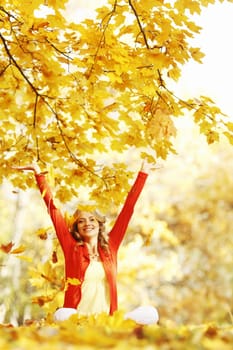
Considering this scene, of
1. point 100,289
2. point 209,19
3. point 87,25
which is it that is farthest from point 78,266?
point 209,19

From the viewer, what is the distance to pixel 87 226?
11.5 ft

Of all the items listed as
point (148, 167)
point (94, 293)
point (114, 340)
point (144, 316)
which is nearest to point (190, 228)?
A: point (148, 167)

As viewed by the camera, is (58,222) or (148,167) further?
(148,167)

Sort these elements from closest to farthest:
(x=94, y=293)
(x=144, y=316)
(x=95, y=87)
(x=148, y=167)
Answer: (x=144, y=316)
(x=94, y=293)
(x=95, y=87)
(x=148, y=167)

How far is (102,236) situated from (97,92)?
36.2 inches

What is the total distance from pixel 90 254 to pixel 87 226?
0.21 m

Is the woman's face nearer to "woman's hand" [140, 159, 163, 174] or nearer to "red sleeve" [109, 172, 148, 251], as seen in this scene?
"red sleeve" [109, 172, 148, 251]

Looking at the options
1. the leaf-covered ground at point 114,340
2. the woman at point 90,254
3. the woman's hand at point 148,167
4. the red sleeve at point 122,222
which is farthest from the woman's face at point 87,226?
the leaf-covered ground at point 114,340

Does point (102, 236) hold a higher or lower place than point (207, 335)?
higher

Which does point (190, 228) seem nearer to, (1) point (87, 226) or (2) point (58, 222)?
(1) point (87, 226)

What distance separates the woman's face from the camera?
347cm

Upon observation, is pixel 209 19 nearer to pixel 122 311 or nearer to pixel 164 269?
pixel 164 269

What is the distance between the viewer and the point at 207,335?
1229 mm

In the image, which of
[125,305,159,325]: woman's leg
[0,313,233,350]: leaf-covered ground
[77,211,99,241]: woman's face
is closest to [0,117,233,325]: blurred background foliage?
[77,211,99,241]: woman's face
